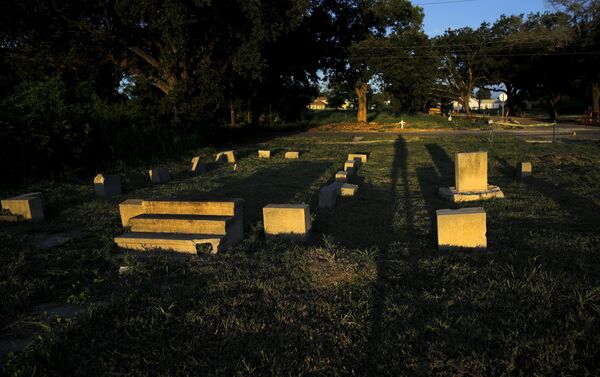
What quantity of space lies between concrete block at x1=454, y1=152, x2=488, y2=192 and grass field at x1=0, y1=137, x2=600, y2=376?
145 centimetres

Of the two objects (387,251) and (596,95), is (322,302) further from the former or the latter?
(596,95)

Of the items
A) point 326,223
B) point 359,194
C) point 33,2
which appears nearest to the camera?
point 326,223

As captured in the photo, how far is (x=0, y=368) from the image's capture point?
2.84 m

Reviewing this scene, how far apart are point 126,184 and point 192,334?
8.92 metres

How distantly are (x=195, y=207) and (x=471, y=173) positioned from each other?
5.80 metres

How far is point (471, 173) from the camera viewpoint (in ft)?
28.3

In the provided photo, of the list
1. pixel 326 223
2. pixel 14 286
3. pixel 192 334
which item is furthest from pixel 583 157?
pixel 14 286

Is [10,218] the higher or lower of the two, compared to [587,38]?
lower

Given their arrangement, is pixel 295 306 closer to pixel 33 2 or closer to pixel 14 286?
pixel 14 286

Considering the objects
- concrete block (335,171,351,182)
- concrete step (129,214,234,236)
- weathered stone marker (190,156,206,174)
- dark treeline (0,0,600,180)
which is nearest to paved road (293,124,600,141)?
dark treeline (0,0,600,180)

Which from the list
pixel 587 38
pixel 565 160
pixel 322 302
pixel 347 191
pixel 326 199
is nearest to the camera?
pixel 322 302

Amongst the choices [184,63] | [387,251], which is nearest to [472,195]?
[387,251]

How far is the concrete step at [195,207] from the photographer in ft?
18.8

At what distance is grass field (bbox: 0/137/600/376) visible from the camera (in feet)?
9.37
